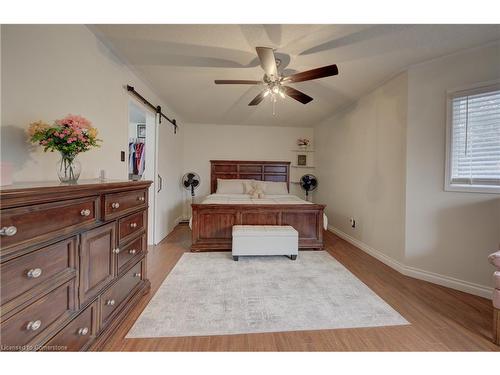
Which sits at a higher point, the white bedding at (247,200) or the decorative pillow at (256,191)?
the decorative pillow at (256,191)

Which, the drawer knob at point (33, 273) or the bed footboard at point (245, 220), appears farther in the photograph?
the bed footboard at point (245, 220)

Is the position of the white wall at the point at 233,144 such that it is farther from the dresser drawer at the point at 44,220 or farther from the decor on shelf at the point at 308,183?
the dresser drawer at the point at 44,220

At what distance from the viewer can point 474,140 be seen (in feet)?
6.96

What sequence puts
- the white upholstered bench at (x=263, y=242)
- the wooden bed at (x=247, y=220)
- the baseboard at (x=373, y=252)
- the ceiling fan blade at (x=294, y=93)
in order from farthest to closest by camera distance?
the wooden bed at (x=247, y=220) < the white upholstered bench at (x=263, y=242) < the baseboard at (x=373, y=252) < the ceiling fan blade at (x=294, y=93)

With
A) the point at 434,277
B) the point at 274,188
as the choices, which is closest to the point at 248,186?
the point at 274,188

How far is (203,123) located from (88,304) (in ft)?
15.2

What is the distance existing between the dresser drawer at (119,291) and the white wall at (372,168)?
116 inches

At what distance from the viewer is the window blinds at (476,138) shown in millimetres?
2010

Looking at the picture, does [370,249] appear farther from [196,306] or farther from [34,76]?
[34,76]

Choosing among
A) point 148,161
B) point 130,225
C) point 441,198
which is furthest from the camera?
point 148,161

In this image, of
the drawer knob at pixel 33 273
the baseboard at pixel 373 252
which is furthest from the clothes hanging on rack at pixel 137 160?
the baseboard at pixel 373 252

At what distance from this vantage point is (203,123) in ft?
17.1

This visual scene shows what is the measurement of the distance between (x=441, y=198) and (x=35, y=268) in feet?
10.9

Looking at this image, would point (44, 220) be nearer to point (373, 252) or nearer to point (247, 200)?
Answer: point (247, 200)
